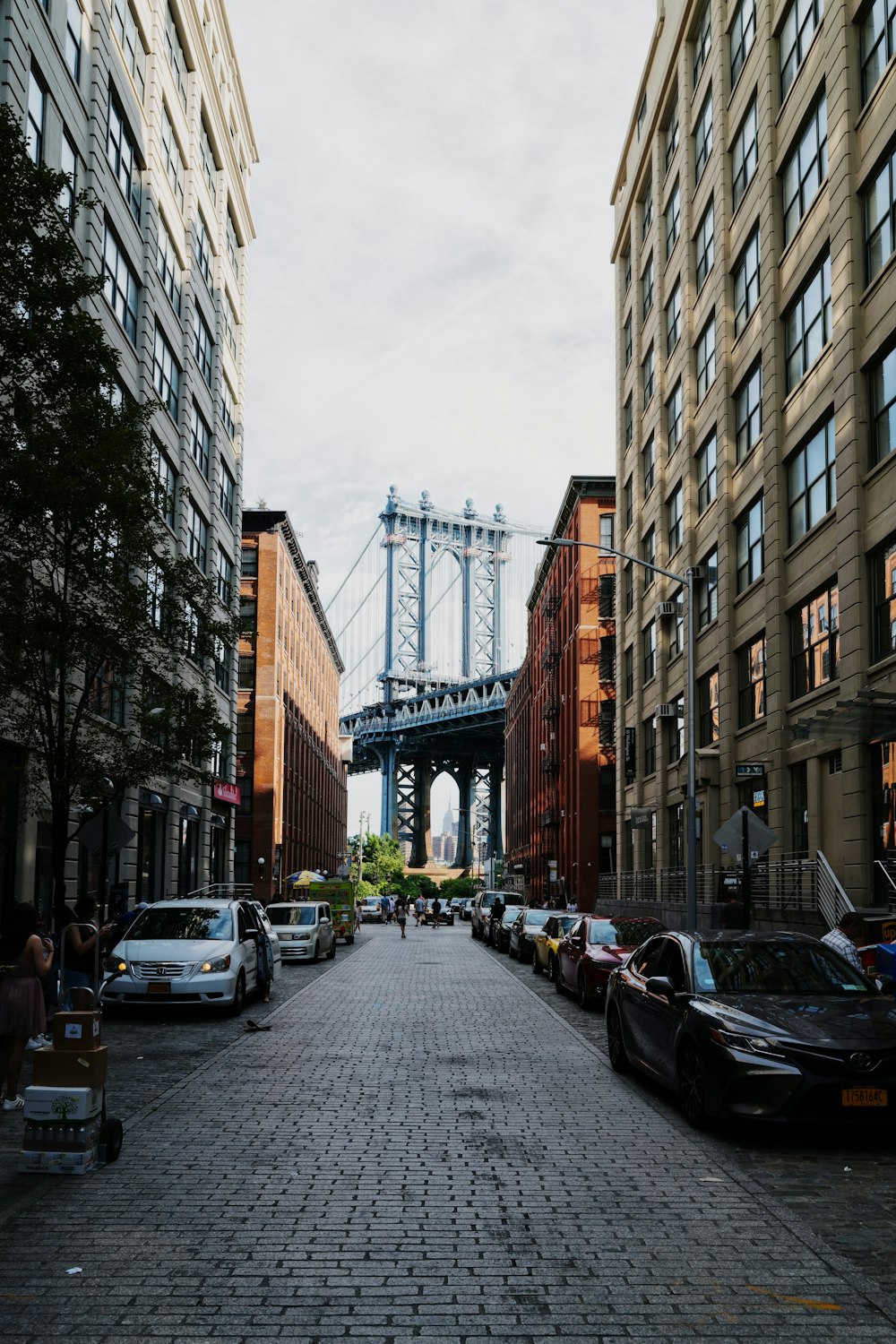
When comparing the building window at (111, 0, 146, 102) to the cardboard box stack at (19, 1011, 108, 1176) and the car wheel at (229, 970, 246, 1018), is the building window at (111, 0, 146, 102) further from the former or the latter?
the cardboard box stack at (19, 1011, 108, 1176)

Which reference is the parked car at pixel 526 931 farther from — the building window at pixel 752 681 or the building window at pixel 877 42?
the building window at pixel 877 42

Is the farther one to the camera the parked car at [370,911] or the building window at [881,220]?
the parked car at [370,911]

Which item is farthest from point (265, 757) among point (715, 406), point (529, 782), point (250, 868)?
point (715, 406)

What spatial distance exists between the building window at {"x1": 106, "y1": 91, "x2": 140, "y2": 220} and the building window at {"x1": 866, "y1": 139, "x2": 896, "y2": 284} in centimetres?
1676

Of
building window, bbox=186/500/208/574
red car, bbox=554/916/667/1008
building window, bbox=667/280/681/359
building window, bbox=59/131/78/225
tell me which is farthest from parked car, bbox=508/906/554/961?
building window, bbox=59/131/78/225

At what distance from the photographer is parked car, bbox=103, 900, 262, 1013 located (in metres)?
16.6

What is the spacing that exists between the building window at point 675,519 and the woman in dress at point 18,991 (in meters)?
28.5

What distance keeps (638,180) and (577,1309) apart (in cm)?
4406

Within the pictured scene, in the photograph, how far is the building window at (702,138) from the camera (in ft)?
111

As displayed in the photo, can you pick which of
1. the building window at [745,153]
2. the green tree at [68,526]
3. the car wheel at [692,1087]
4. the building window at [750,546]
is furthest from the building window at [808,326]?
the car wheel at [692,1087]

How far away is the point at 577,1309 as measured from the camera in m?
5.23

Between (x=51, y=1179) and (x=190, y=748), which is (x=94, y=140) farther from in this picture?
(x=51, y=1179)

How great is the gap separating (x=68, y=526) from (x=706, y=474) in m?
21.0

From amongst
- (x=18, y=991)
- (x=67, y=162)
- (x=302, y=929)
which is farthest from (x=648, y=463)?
(x=18, y=991)
